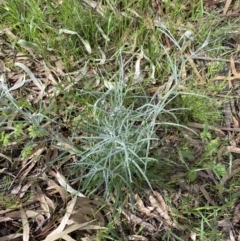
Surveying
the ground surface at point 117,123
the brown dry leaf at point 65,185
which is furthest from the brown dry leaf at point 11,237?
the brown dry leaf at point 65,185

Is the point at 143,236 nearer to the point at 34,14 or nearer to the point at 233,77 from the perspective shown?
the point at 233,77

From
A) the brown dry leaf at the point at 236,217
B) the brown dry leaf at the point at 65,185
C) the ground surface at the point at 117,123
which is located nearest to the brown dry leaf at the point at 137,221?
the ground surface at the point at 117,123

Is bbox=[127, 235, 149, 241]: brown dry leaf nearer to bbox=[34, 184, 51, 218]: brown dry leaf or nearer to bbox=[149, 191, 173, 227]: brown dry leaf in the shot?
bbox=[149, 191, 173, 227]: brown dry leaf

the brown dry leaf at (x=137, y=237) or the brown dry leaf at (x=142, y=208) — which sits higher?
the brown dry leaf at (x=142, y=208)

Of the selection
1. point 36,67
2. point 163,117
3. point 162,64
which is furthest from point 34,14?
point 163,117

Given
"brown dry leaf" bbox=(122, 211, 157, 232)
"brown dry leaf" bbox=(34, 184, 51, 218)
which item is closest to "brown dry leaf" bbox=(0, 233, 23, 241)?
"brown dry leaf" bbox=(34, 184, 51, 218)

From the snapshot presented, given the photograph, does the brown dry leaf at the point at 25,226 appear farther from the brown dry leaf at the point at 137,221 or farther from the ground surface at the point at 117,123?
the brown dry leaf at the point at 137,221

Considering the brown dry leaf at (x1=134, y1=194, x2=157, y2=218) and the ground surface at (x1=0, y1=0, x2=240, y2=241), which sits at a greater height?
the ground surface at (x1=0, y1=0, x2=240, y2=241)

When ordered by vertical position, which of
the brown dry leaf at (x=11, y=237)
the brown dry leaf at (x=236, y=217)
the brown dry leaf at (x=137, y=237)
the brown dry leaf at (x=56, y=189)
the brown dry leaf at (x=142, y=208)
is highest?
the brown dry leaf at (x=56, y=189)

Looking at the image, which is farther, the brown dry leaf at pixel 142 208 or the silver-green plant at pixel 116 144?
the brown dry leaf at pixel 142 208
